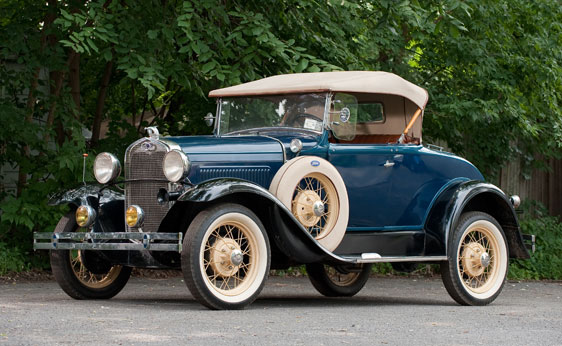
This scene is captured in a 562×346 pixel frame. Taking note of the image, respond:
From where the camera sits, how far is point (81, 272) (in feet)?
28.9

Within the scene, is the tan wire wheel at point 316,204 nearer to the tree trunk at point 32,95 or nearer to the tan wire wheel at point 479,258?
the tan wire wheel at point 479,258

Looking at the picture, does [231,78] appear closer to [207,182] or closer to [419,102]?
[419,102]

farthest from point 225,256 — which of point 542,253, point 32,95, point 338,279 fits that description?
point 542,253

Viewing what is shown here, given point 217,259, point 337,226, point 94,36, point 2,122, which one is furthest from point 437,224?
point 2,122

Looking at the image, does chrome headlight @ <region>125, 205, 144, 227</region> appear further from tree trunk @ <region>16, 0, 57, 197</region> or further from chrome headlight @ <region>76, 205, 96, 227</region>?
tree trunk @ <region>16, 0, 57, 197</region>

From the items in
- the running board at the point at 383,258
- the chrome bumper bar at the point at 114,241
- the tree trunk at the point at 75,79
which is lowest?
the running board at the point at 383,258

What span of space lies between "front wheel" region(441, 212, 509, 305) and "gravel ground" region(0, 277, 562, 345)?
197 mm

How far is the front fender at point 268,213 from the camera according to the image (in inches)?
299

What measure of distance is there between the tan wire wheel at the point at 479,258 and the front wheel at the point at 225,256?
2.23 m

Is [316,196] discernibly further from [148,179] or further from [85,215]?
[85,215]

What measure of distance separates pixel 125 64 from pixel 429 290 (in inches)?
176

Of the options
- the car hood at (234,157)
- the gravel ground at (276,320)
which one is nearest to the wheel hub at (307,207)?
the car hood at (234,157)

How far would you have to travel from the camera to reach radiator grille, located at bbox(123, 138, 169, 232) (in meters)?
8.15

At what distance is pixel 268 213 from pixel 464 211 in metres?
2.37
